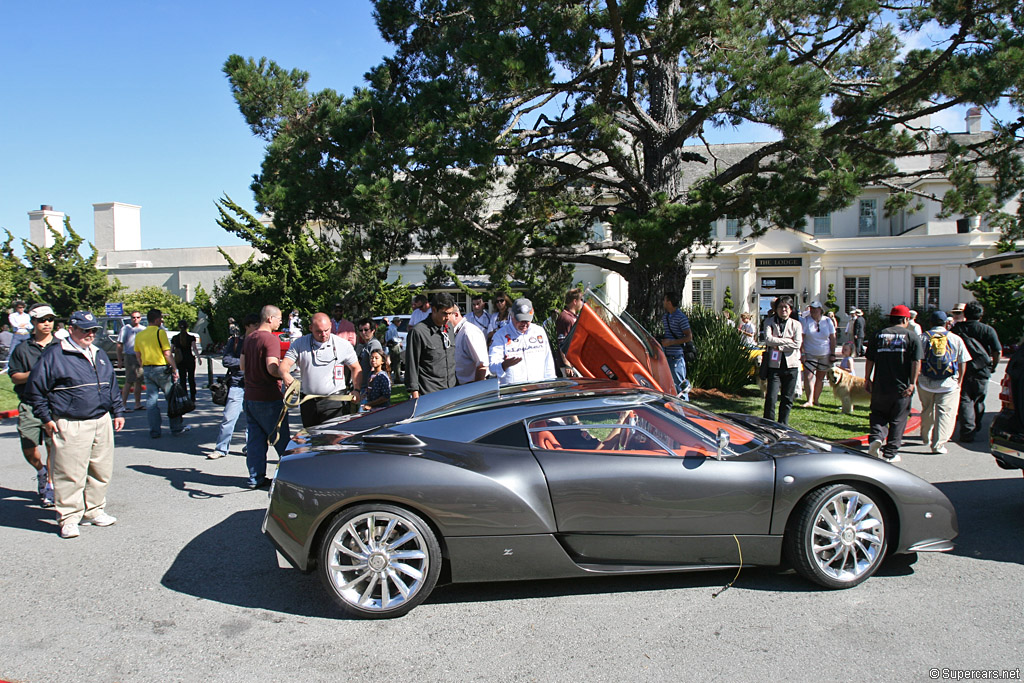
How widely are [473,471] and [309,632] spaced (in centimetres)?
125

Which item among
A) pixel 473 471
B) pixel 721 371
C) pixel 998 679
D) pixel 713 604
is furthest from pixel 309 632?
pixel 721 371

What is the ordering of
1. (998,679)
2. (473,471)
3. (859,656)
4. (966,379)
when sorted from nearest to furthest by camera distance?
(998,679) < (859,656) < (473,471) < (966,379)

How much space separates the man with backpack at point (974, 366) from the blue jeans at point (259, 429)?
820 centimetres

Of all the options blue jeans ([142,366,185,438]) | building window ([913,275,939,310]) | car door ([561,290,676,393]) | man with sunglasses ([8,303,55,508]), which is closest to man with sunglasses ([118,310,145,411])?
blue jeans ([142,366,185,438])

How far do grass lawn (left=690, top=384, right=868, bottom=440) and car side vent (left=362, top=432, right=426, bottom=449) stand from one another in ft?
18.4

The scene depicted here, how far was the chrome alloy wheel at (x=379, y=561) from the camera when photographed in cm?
416

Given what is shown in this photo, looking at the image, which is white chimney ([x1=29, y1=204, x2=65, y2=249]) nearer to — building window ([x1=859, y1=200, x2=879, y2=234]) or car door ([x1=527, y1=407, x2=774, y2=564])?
building window ([x1=859, y1=200, x2=879, y2=234])

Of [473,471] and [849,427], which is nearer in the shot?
[473,471]

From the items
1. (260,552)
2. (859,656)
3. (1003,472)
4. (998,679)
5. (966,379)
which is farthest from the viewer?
(966,379)

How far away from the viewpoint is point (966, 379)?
9.10m

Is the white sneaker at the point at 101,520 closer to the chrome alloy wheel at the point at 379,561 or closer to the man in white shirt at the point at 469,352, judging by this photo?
the chrome alloy wheel at the point at 379,561

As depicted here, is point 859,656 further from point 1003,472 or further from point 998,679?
point 1003,472

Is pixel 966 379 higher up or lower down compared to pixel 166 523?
higher up

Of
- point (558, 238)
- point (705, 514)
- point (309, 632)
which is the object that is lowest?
point (309, 632)
